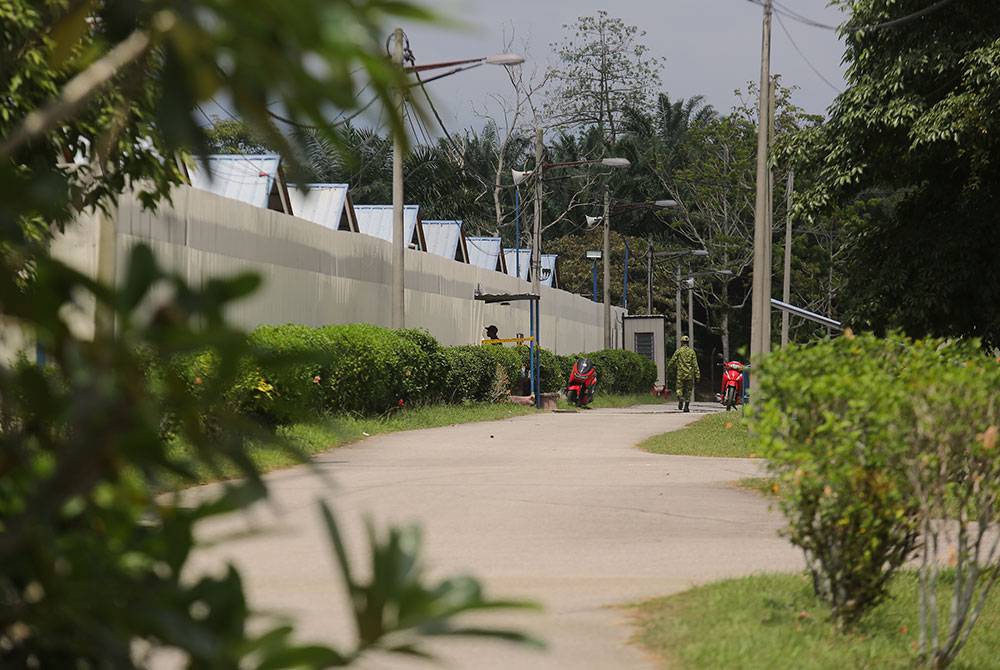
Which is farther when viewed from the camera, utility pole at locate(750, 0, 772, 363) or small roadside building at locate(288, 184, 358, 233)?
small roadside building at locate(288, 184, 358, 233)

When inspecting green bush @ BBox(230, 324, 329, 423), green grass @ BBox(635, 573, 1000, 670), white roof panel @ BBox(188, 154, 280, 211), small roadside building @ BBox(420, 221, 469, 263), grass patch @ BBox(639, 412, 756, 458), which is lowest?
green grass @ BBox(635, 573, 1000, 670)

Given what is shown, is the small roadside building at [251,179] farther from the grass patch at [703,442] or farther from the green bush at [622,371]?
the green bush at [622,371]

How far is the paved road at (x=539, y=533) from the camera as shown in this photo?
6.48 m

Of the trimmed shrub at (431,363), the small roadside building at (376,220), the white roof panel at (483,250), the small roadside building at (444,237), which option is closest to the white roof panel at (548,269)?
the white roof panel at (483,250)

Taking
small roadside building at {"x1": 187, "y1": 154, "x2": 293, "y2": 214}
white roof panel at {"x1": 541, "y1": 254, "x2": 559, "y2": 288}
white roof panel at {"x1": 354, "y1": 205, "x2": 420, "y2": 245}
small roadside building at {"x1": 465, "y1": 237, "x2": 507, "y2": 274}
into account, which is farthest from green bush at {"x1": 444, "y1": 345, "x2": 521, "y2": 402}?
white roof panel at {"x1": 541, "y1": 254, "x2": 559, "y2": 288}

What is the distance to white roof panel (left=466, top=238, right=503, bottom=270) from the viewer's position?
2037 inches

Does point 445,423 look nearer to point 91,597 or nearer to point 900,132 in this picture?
point 900,132

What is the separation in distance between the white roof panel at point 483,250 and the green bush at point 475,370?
1855 centimetres

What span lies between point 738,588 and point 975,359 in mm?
1811

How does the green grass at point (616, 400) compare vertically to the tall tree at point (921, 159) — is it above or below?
below

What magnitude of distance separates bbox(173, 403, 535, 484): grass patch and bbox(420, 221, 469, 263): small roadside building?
→ 1540 cm

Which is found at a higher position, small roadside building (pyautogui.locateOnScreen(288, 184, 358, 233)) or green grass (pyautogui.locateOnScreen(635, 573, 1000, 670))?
small roadside building (pyautogui.locateOnScreen(288, 184, 358, 233))

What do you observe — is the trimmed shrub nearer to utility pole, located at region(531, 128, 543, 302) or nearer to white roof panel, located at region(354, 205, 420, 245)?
utility pole, located at region(531, 128, 543, 302)

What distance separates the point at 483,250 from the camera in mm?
51969
